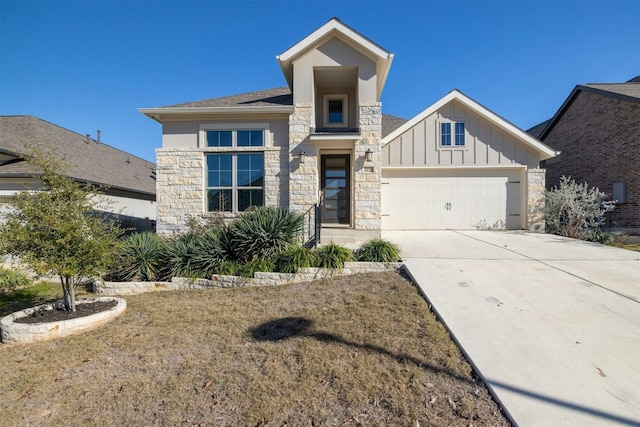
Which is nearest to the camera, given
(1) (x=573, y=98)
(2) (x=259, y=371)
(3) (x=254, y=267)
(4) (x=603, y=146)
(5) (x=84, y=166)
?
(2) (x=259, y=371)

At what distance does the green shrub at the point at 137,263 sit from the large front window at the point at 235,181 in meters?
2.68

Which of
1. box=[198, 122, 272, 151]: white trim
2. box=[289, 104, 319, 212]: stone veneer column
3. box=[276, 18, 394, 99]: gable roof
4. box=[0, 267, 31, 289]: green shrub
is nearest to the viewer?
box=[0, 267, 31, 289]: green shrub

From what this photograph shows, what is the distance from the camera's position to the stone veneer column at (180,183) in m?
9.53

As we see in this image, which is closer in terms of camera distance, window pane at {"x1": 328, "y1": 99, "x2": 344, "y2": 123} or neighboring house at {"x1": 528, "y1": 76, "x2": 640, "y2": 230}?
window pane at {"x1": 328, "y1": 99, "x2": 344, "y2": 123}

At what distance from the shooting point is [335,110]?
10.7 m

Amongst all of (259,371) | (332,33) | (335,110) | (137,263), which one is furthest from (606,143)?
(137,263)

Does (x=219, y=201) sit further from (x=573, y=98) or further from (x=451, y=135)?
(x=573, y=98)

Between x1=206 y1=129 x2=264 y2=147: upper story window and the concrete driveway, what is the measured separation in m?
5.81

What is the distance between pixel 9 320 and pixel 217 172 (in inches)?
240

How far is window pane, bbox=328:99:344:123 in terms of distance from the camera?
35.1ft

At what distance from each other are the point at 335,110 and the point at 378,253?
20.4 feet

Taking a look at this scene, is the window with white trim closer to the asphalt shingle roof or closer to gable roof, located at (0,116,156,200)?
the asphalt shingle roof

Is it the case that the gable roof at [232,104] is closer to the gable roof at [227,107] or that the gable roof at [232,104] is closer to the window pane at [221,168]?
the gable roof at [227,107]

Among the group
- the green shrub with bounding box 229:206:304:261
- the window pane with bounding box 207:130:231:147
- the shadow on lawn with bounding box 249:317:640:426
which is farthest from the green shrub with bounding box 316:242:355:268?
the window pane with bounding box 207:130:231:147
